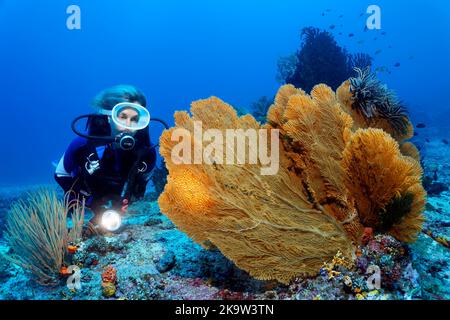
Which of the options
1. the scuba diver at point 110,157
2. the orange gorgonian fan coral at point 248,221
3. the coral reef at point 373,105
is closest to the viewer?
the orange gorgonian fan coral at point 248,221

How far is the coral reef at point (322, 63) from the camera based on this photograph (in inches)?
477

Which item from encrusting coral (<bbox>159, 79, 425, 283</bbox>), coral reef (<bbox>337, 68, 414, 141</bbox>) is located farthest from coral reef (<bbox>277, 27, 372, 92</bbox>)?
encrusting coral (<bbox>159, 79, 425, 283</bbox>)

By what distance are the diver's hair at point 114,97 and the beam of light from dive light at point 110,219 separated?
1837mm

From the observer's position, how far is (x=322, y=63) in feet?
40.7

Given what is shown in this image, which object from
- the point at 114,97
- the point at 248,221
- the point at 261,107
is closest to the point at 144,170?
the point at 114,97

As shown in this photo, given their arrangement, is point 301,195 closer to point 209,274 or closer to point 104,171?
point 209,274

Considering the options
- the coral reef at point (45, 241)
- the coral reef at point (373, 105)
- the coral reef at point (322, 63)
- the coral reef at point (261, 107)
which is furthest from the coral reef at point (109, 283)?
the coral reef at point (261, 107)

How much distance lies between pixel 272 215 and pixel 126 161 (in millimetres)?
3056

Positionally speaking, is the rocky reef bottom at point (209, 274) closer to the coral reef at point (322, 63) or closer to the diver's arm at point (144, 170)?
the diver's arm at point (144, 170)

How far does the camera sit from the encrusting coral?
111 inches

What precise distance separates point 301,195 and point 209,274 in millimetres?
1591

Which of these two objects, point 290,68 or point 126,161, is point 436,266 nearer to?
point 126,161

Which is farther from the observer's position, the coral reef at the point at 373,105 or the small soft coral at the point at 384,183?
the coral reef at the point at 373,105

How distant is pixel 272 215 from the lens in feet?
10.1
